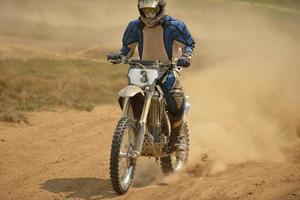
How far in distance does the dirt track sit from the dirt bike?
1.15 feet

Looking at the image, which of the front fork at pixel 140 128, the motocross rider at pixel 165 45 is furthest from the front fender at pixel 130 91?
the motocross rider at pixel 165 45

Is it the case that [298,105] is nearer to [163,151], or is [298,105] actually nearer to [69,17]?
[163,151]

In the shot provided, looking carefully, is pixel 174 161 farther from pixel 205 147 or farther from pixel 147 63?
pixel 147 63

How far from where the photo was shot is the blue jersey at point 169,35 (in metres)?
7.85

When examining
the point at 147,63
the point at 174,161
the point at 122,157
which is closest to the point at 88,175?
the point at 174,161

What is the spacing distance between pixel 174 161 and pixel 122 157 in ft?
5.46

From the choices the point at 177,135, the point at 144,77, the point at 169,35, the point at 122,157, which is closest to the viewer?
the point at 122,157

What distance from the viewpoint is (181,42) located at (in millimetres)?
7934

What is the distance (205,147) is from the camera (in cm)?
1006

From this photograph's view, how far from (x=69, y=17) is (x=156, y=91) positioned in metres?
29.2

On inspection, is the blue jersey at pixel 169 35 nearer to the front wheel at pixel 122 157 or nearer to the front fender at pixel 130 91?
the front fender at pixel 130 91

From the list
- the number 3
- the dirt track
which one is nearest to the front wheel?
the dirt track

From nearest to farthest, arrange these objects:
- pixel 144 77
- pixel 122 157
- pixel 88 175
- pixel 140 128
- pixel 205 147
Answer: pixel 122 157 < pixel 140 128 < pixel 144 77 < pixel 88 175 < pixel 205 147

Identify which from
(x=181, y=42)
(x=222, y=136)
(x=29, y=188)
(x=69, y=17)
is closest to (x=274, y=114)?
(x=222, y=136)
